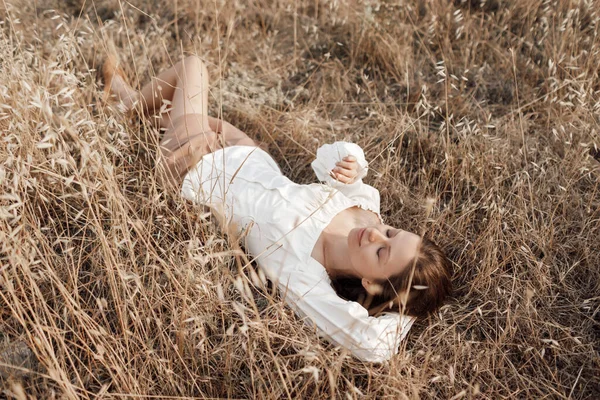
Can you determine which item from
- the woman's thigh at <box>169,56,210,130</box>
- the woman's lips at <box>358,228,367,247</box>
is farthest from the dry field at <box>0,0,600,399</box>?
the woman's lips at <box>358,228,367,247</box>

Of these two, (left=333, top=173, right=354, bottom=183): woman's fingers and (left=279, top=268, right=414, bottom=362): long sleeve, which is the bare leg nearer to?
(left=333, top=173, right=354, bottom=183): woman's fingers

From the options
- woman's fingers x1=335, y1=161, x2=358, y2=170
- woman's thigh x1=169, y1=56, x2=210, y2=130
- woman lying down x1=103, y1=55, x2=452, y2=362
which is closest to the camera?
woman lying down x1=103, y1=55, x2=452, y2=362

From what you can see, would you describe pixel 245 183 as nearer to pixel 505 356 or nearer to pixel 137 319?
pixel 137 319

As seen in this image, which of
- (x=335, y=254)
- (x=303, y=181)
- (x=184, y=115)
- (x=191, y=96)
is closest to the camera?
(x=335, y=254)

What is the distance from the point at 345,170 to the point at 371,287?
0.57 metres

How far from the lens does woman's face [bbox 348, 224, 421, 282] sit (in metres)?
2.19

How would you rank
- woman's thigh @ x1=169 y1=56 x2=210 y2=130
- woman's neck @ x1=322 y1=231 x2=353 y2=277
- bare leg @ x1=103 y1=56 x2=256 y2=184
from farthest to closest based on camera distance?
woman's thigh @ x1=169 y1=56 x2=210 y2=130 < bare leg @ x1=103 y1=56 x2=256 y2=184 < woman's neck @ x1=322 y1=231 x2=353 y2=277

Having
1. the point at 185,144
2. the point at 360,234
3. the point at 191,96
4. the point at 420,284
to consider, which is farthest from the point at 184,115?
the point at 420,284

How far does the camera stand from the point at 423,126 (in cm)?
307

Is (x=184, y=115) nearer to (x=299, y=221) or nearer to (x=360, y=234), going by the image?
(x=299, y=221)

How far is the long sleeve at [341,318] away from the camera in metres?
2.00

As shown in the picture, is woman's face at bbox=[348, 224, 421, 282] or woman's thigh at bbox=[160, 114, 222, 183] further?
woman's thigh at bbox=[160, 114, 222, 183]

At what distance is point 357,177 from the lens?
2541 mm

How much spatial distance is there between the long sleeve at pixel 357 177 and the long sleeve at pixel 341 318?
490mm
